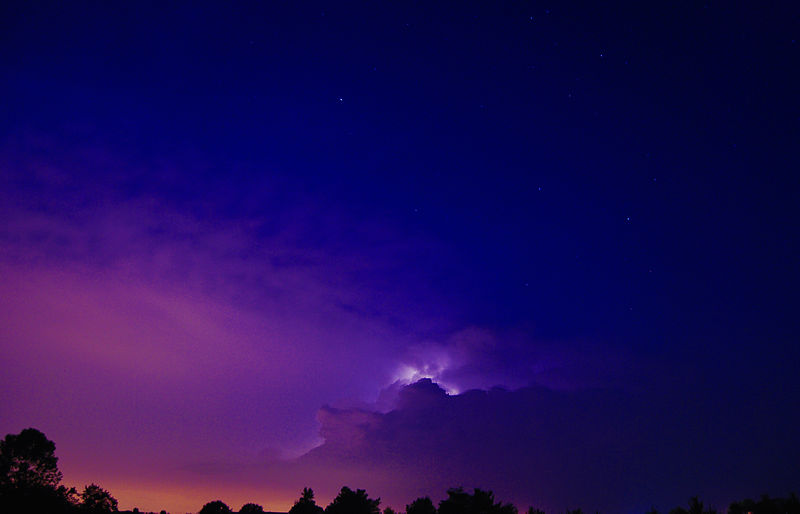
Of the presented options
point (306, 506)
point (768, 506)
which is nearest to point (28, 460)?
point (306, 506)

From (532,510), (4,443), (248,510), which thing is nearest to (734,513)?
(532,510)

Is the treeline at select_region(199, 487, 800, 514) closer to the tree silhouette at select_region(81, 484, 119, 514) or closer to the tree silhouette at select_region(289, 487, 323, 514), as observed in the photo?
the tree silhouette at select_region(289, 487, 323, 514)

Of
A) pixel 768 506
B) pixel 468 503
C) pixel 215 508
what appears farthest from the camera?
pixel 215 508

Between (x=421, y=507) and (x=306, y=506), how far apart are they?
16.0 meters

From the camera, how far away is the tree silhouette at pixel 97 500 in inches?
1726

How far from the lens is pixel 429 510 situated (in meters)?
56.5

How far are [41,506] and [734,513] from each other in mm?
68455

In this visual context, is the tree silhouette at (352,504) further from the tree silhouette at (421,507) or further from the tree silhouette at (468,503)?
the tree silhouette at (468,503)

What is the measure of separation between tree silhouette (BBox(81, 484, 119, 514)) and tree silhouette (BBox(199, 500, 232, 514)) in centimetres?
2778

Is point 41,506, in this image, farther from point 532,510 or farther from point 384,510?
point 532,510

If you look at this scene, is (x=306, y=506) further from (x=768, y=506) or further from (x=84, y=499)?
(x=768, y=506)

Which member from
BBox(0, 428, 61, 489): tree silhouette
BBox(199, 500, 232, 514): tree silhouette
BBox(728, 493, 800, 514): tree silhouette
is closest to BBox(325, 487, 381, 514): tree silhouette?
BBox(199, 500, 232, 514): tree silhouette

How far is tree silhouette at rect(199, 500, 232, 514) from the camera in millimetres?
72363

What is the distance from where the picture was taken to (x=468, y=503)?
41188 mm
